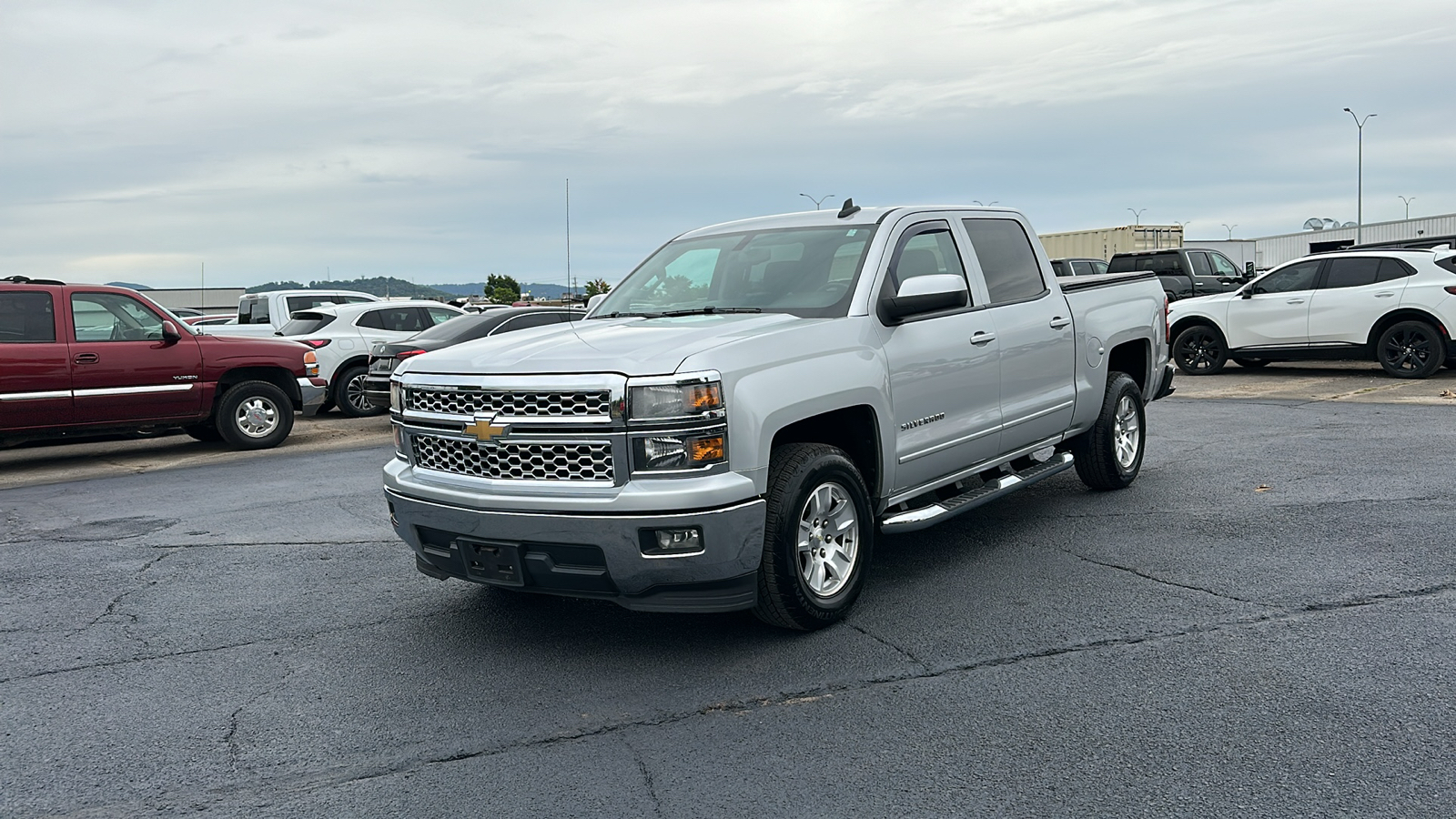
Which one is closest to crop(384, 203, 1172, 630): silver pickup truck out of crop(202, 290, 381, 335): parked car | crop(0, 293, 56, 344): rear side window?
crop(0, 293, 56, 344): rear side window

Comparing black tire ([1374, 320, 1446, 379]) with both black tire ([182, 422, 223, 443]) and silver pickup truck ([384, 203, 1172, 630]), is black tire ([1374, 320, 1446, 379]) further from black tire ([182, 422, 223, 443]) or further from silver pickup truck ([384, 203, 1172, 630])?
black tire ([182, 422, 223, 443])

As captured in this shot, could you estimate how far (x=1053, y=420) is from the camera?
7195mm

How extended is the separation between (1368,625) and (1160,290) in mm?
4264

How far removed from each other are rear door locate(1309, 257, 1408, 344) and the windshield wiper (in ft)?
42.9

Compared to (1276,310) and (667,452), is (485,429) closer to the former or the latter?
(667,452)

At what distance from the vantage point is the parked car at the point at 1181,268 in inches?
1069

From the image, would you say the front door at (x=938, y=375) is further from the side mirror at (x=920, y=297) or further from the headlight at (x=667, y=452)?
the headlight at (x=667, y=452)

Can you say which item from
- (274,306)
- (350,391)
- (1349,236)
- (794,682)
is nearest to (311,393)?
(350,391)

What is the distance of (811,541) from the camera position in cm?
513

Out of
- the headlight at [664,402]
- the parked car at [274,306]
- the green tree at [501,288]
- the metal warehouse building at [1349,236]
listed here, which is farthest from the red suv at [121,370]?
the green tree at [501,288]

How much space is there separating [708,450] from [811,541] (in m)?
0.82

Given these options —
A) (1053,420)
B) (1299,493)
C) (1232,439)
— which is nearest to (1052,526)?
(1053,420)

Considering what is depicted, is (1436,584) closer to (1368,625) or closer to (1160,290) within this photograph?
(1368,625)

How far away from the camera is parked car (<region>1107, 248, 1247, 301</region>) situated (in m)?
27.1
